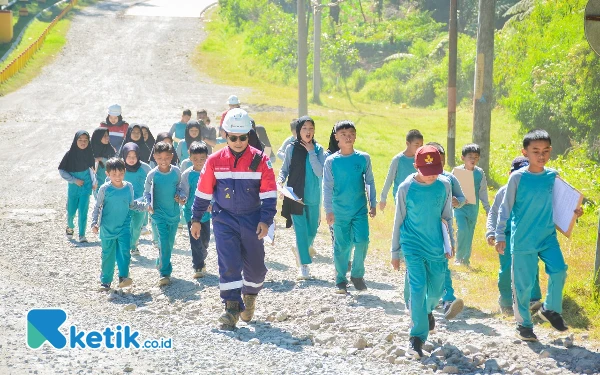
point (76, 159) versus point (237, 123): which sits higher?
point (237, 123)

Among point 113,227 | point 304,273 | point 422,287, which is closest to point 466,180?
point 304,273

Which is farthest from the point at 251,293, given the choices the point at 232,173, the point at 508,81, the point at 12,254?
the point at 508,81

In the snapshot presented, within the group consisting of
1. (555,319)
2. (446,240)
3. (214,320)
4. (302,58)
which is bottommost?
(214,320)

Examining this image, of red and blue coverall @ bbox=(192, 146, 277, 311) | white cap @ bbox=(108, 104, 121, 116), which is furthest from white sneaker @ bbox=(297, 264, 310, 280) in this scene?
white cap @ bbox=(108, 104, 121, 116)

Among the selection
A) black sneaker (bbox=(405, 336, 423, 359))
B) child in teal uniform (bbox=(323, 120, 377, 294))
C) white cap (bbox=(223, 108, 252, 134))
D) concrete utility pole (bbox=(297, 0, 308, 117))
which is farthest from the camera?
concrete utility pole (bbox=(297, 0, 308, 117))

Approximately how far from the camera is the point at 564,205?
27.0 ft

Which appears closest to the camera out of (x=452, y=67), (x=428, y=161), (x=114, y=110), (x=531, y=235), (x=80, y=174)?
(x=428, y=161)

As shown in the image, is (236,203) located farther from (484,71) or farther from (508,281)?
(484,71)

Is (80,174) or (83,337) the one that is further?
(80,174)

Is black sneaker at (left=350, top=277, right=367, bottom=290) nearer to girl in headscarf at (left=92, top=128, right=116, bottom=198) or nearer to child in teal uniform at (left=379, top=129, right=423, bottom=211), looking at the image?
child in teal uniform at (left=379, top=129, right=423, bottom=211)

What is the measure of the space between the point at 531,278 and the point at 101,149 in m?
8.74

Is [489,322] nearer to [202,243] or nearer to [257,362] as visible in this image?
[257,362]

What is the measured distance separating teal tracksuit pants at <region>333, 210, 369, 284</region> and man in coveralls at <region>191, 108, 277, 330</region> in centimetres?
151

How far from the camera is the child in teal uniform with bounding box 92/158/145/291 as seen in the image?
37.0ft
